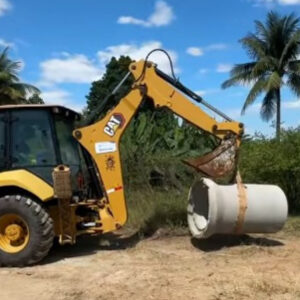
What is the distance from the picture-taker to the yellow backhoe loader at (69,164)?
8453 millimetres

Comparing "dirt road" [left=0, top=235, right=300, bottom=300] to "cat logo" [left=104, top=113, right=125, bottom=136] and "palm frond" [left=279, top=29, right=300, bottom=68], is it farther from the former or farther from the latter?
"palm frond" [left=279, top=29, right=300, bottom=68]

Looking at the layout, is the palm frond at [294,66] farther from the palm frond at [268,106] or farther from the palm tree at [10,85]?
the palm tree at [10,85]

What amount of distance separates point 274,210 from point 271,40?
32857 millimetres

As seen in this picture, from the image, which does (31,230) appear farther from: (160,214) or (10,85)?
(10,85)

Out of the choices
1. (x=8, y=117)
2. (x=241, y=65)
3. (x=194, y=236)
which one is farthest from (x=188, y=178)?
(x=241, y=65)

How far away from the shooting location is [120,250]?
Answer: 9.48 m

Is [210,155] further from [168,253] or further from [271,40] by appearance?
[271,40]

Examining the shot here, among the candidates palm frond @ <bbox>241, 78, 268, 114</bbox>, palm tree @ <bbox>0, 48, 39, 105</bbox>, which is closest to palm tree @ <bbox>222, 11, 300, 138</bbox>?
palm frond @ <bbox>241, 78, 268, 114</bbox>

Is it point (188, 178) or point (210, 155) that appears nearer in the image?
point (210, 155)

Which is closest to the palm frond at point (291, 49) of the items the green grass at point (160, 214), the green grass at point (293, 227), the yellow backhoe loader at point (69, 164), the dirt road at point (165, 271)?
the green grass at point (160, 214)

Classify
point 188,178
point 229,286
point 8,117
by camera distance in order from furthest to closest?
point 188,178
point 8,117
point 229,286

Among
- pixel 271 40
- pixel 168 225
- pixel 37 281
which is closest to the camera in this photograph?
pixel 37 281

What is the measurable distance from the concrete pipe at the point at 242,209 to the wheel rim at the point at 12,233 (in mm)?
2768

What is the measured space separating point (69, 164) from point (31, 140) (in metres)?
0.73
